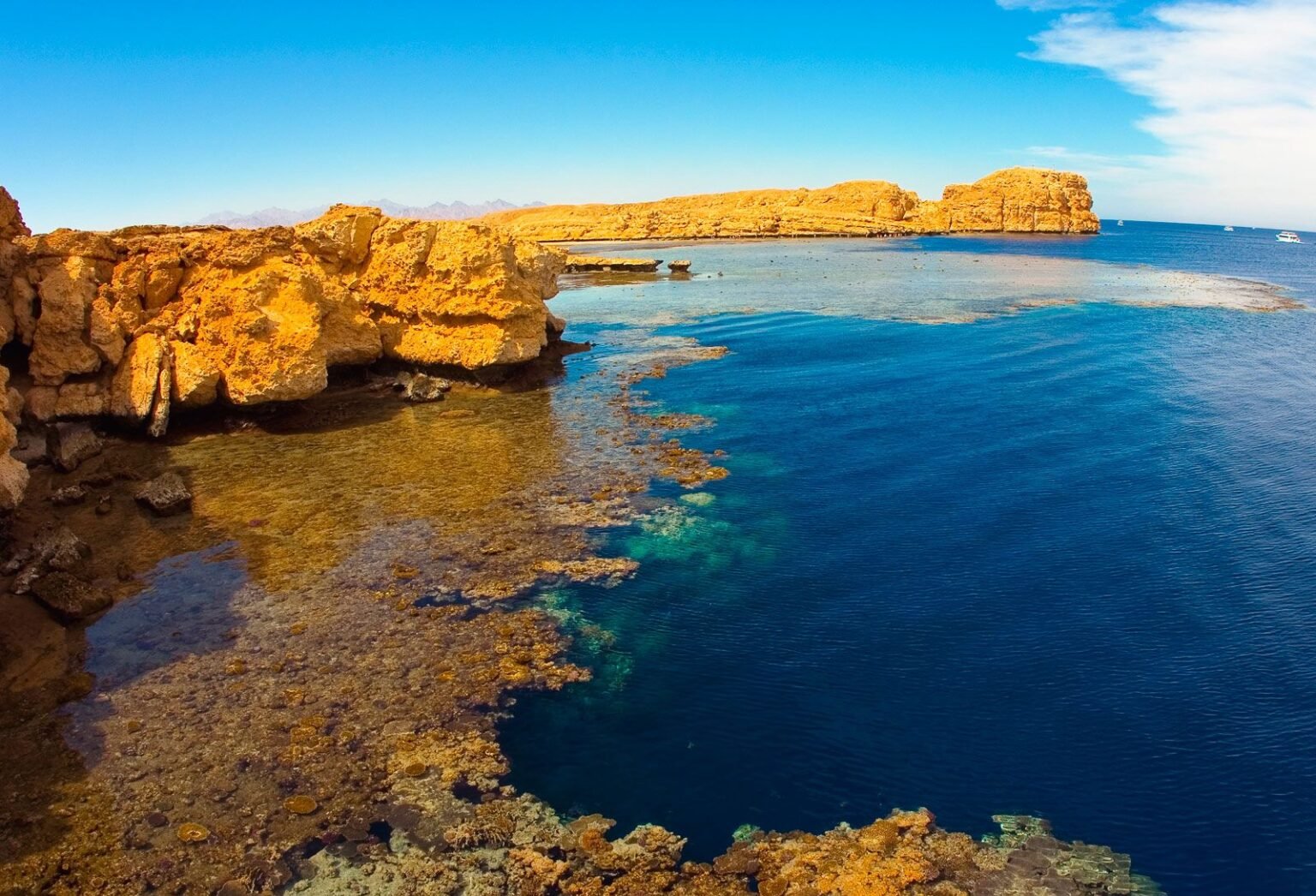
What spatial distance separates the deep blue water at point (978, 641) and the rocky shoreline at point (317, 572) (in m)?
0.80

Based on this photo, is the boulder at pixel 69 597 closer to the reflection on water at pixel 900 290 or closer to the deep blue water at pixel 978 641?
the deep blue water at pixel 978 641

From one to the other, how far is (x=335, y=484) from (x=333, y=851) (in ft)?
48.1

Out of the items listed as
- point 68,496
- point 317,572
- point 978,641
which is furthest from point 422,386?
point 978,641

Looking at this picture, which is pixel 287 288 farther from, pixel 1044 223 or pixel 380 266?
pixel 1044 223

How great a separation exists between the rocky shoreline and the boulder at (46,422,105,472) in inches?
5.5

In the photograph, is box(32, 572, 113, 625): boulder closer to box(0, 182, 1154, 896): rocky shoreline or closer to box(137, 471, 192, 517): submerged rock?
box(0, 182, 1154, 896): rocky shoreline

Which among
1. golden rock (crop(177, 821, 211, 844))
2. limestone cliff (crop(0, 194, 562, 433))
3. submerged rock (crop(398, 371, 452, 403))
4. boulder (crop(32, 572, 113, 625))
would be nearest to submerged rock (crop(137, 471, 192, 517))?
boulder (crop(32, 572, 113, 625))

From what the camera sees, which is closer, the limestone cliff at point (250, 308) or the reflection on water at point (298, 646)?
the reflection on water at point (298, 646)

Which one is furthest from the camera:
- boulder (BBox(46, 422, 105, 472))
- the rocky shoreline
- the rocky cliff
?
the rocky cliff

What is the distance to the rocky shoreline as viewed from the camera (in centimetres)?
1016

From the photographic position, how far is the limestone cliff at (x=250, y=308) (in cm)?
2539

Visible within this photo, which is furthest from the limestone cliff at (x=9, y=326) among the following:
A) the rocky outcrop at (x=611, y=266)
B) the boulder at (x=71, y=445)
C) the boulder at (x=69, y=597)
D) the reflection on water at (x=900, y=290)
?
the rocky outcrop at (x=611, y=266)

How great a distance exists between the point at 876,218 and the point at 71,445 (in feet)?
619

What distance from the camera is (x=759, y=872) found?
998 cm
